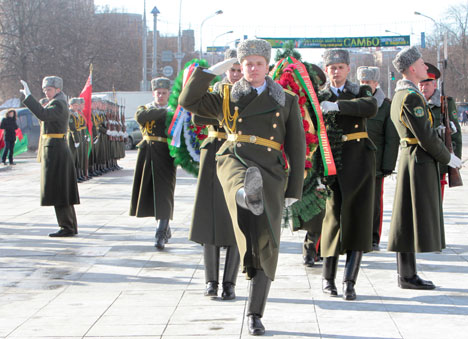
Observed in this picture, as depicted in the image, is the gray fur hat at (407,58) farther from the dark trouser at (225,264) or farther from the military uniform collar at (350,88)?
the dark trouser at (225,264)

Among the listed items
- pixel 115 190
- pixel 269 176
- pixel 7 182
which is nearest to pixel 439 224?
pixel 269 176

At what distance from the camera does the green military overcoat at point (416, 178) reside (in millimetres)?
6613

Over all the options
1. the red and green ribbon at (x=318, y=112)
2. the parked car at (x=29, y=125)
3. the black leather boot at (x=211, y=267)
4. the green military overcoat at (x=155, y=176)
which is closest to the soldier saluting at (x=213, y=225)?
the black leather boot at (x=211, y=267)

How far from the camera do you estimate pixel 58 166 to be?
10242 millimetres

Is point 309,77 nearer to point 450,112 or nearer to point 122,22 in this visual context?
point 450,112

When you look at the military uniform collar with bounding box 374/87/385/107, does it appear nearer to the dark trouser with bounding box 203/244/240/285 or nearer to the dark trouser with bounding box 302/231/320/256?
the dark trouser with bounding box 302/231/320/256

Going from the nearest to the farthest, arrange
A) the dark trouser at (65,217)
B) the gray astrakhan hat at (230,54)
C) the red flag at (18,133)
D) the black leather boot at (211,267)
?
1. the black leather boot at (211,267)
2. the gray astrakhan hat at (230,54)
3. the dark trouser at (65,217)
4. the red flag at (18,133)

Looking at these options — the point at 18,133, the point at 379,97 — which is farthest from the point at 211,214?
the point at 18,133

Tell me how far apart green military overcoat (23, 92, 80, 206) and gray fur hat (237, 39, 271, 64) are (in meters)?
4.94

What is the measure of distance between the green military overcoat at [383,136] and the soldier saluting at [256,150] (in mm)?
3753

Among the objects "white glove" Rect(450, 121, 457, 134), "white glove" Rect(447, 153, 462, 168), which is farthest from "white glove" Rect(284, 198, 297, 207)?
"white glove" Rect(450, 121, 457, 134)

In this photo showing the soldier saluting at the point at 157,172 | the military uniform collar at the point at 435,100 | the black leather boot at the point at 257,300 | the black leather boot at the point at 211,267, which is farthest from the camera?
the soldier saluting at the point at 157,172

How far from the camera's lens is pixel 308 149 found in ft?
21.4

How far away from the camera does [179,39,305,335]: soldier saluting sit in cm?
538
